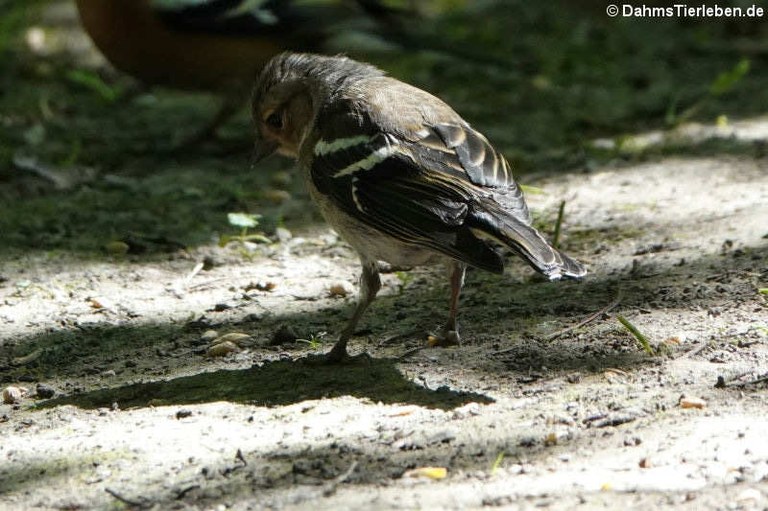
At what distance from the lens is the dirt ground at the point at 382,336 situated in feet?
11.0

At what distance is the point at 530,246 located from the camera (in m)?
3.88

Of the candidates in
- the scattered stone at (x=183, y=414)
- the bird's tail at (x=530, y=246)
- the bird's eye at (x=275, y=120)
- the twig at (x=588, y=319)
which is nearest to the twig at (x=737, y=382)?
the bird's tail at (x=530, y=246)

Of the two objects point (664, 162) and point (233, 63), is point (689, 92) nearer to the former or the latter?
point (664, 162)

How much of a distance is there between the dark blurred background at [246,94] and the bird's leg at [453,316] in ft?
5.67

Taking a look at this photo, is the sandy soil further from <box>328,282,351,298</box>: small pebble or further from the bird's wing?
the bird's wing

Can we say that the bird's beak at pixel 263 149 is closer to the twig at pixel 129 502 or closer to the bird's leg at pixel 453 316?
the bird's leg at pixel 453 316

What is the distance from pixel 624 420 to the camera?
3609 mm

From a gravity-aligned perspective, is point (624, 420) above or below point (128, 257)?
above

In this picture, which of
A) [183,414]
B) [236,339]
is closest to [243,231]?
[236,339]

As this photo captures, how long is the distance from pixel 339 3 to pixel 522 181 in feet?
6.68

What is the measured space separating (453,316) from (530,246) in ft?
2.22

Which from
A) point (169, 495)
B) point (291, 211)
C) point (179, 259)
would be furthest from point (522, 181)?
point (169, 495)

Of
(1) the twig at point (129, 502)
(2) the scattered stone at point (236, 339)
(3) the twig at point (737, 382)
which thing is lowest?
(2) the scattered stone at point (236, 339)

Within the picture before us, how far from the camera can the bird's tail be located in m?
3.83
